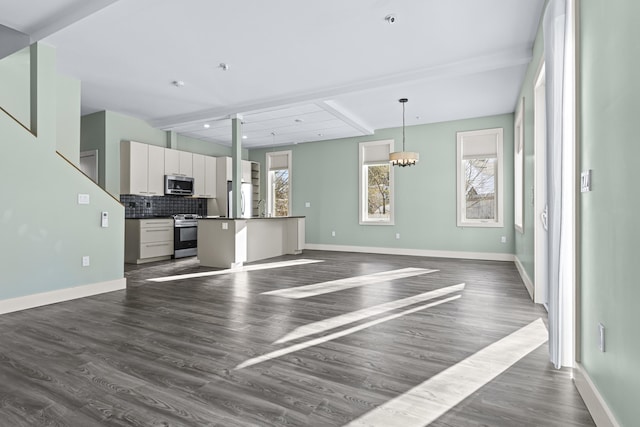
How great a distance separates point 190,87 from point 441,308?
4.69m

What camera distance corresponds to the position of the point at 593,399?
1.71 m

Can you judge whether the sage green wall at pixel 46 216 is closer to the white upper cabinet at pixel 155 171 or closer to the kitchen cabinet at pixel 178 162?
the white upper cabinet at pixel 155 171

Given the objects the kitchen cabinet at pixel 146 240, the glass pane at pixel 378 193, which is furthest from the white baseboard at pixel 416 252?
the kitchen cabinet at pixel 146 240

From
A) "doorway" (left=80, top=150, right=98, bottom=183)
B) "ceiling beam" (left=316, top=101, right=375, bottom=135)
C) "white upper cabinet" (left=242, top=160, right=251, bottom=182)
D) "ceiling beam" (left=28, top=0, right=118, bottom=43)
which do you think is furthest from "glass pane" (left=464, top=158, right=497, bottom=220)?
"doorway" (left=80, top=150, right=98, bottom=183)

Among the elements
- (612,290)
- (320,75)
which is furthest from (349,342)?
(320,75)

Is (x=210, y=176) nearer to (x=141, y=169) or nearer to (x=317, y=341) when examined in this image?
(x=141, y=169)

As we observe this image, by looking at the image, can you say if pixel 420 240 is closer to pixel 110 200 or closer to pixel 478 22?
pixel 478 22

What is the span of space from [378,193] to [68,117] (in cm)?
599

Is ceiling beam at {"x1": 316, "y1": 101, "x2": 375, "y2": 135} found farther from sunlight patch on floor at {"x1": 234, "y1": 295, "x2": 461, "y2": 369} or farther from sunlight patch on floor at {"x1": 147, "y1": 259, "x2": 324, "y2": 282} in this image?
sunlight patch on floor at {"x1": 234, "y1": 295, "x2": 461, "y2": 369}

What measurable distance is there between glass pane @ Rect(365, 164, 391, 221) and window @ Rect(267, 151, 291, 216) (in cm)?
224

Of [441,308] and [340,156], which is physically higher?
[340,156]

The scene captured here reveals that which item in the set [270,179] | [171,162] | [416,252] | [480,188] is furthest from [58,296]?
[480,188]

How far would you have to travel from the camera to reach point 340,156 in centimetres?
878

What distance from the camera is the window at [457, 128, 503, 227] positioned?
23.1 feet
